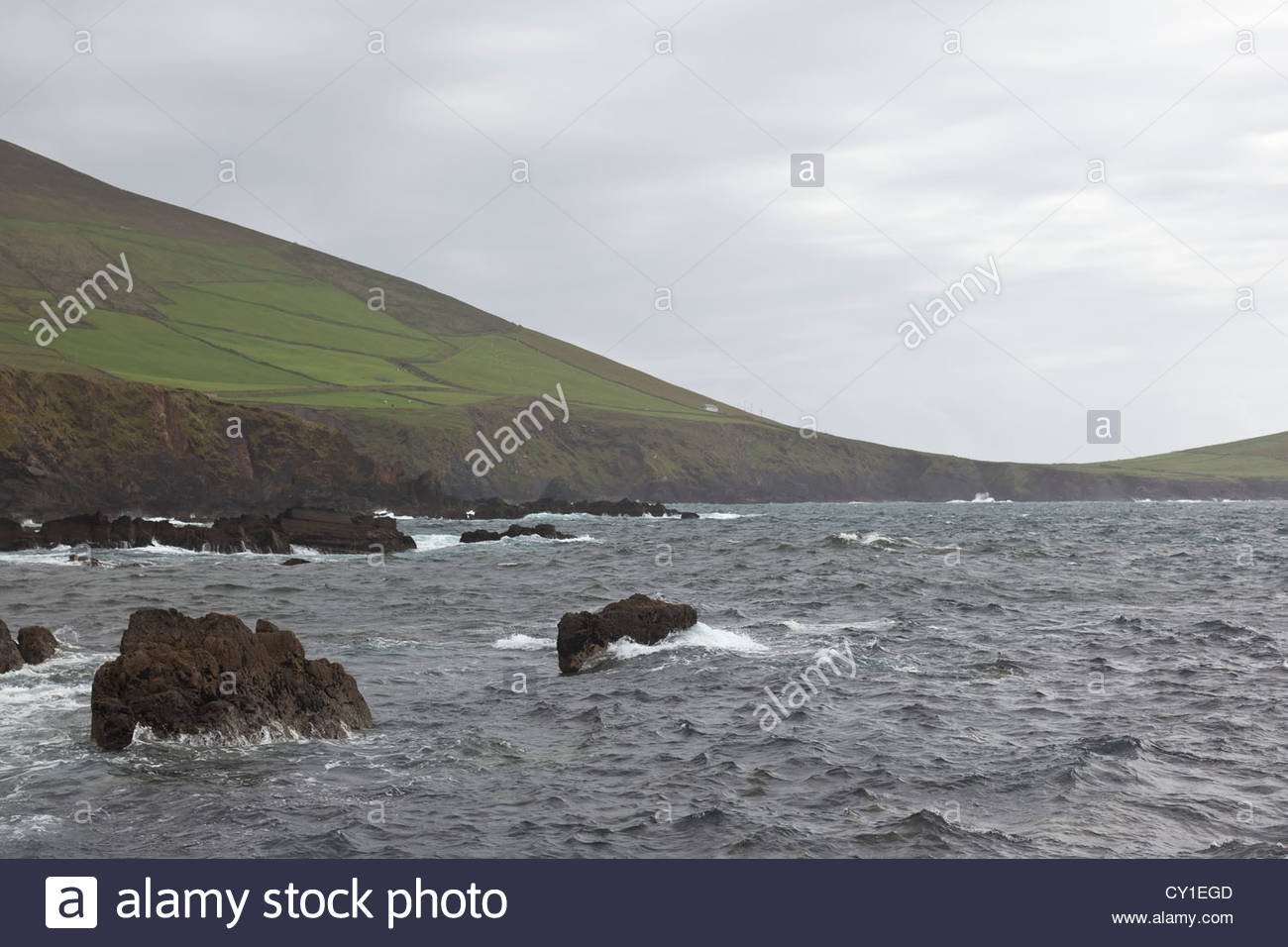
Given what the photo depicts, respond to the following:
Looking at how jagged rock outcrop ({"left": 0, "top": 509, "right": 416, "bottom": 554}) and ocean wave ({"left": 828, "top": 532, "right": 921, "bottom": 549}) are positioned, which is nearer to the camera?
jagged rock outcrop ({"left": 0, "top": 509, "right": 416, "bottom": 554})

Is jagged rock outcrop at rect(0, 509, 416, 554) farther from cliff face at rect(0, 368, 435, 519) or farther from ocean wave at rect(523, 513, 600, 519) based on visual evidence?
ocean wave at rect(523, 513, 600, 519)

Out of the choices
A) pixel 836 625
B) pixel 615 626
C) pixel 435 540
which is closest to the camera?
pixel 615 626

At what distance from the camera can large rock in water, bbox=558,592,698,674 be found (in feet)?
80.2

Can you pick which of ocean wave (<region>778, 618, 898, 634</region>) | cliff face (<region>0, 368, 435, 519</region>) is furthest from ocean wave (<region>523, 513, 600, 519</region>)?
ocean wave (<region>778, 618, 898, 634</region>)

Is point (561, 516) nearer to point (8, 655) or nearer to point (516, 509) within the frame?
point (516, 509)

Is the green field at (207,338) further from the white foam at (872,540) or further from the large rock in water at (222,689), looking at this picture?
the large rock in water at (222,689)

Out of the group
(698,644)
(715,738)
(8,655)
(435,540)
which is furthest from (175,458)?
(715,738)

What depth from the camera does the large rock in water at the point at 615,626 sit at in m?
24.5

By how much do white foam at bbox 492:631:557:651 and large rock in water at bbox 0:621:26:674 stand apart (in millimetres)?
10480

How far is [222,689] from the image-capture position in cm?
1727

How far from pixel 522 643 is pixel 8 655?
11.5 meters

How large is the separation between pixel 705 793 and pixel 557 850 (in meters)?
3.02

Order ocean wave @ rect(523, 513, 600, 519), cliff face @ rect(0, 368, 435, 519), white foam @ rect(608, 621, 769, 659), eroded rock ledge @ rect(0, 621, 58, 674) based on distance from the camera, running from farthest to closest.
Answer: ocean wave @ rect(523, 513, 600, 519), cliff face @ rect(0, 368, 435, 519), white foam @ rect(608, 621, 769, 659), eroded rock ledge @ rect(0, 621, 58, 674)

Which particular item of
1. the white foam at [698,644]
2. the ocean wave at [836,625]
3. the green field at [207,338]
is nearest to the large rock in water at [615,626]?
the white foam at [698,644]
